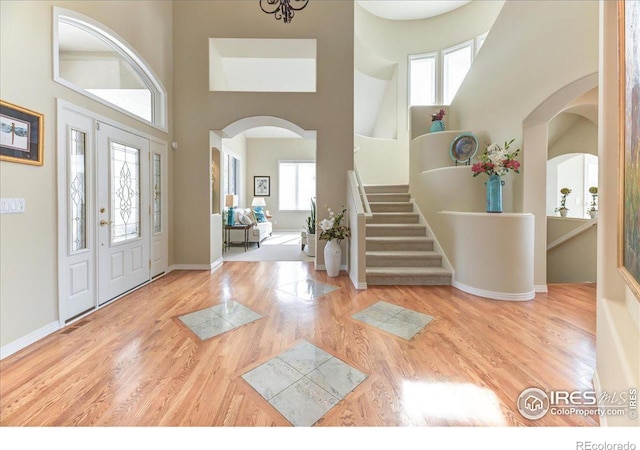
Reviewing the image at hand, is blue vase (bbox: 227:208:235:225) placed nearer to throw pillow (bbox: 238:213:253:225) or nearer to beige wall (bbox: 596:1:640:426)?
throw pillow (bbox: 238:213:253:225)

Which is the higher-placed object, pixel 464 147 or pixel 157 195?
pixel 464 147

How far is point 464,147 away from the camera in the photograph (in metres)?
4.20

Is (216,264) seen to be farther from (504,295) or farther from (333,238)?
(504,295)

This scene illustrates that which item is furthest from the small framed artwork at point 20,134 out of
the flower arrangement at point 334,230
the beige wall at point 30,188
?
the flower arrangement at point 334,230

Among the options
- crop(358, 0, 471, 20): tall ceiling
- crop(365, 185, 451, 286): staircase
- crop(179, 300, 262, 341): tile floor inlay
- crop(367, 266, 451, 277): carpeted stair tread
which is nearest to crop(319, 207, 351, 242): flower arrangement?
crop(365, 185, 451, 286): staircase

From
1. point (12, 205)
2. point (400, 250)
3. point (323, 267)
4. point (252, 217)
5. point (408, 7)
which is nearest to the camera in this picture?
point (12, 205)

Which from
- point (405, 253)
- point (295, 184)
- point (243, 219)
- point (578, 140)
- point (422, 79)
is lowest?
point (405, 253)

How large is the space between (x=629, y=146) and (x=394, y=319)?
2.08 meters

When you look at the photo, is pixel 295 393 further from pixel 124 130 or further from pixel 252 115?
pixel 252 115

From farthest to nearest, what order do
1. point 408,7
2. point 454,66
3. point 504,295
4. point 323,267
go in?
point 454,66, point 408,7, point 323,267, point 504,295

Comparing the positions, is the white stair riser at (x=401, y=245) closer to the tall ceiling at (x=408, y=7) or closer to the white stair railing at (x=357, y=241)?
the white stair railing at (x=357, y=241)

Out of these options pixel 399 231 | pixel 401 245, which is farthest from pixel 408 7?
pixel 401 245

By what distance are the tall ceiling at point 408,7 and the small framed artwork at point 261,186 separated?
19.3ft

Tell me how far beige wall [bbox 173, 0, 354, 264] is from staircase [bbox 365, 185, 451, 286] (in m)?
0.84
